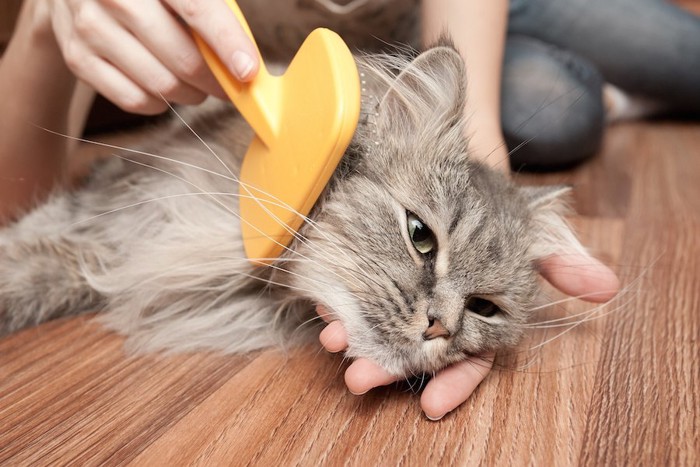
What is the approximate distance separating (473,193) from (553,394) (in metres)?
0.36

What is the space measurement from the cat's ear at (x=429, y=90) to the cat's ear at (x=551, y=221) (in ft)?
0.96

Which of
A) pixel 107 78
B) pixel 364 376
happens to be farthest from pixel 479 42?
pixel 364 376

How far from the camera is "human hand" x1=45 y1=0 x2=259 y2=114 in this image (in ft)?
3.09

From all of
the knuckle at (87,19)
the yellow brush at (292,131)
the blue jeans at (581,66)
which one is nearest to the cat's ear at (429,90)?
the yellow brush at (292,131)

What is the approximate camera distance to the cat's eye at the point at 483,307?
39.7 inches

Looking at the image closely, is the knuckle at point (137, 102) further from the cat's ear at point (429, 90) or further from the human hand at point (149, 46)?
the cat's ear at point (429, 90)

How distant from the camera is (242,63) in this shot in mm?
926

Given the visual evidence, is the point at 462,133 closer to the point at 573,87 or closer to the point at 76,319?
the point at 76,319

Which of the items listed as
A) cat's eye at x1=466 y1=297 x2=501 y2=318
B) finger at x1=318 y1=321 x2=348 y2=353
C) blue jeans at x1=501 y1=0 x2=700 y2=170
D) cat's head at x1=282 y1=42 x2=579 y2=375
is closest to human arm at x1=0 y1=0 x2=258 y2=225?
cat's head at x1=282 y1=42 x2=579 y2=375

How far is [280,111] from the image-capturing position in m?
0.95

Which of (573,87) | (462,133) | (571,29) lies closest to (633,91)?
(571,29)

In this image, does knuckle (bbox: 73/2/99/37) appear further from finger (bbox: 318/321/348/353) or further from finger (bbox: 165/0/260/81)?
finger (bbox: 318/321/348/353)

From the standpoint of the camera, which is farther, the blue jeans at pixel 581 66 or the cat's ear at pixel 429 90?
the blue jeans at pixel 581 66

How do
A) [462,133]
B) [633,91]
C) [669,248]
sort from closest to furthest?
[462,133] → [669,248] → [633,91]
